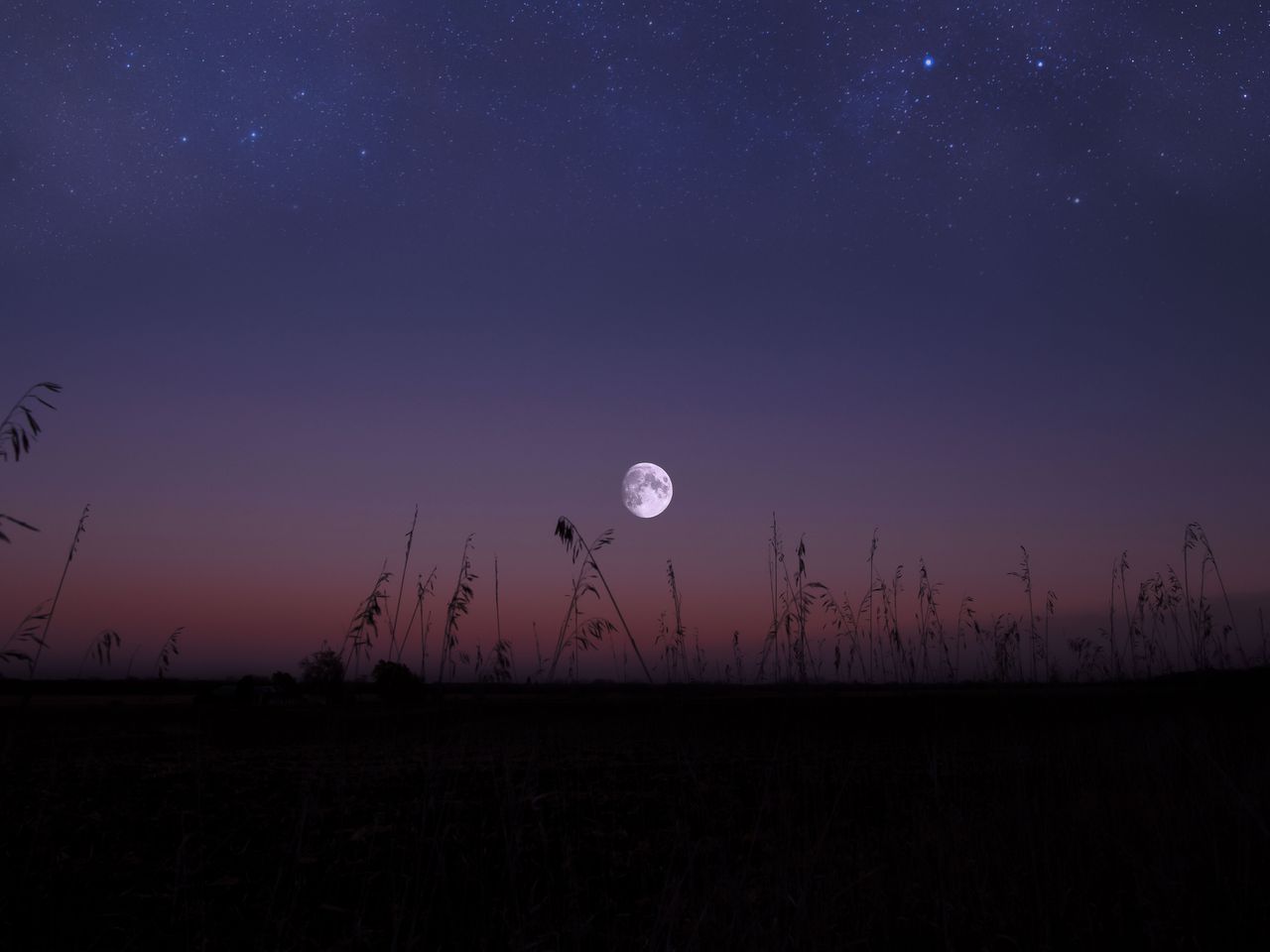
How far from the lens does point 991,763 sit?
10211 mm

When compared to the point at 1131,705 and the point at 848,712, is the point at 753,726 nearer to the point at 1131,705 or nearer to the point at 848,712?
the point at 848,712

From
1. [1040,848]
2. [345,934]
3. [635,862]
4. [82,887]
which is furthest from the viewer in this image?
[635,862]

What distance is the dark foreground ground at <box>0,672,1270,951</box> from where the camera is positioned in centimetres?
421

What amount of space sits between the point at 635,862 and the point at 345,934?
238 cm

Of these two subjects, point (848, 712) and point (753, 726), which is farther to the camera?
point (848, 712)

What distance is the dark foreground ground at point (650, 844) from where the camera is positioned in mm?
4211

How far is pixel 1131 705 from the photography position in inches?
613

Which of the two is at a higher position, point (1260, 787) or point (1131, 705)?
point (1131, 705)

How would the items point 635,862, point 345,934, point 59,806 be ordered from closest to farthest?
1. point 345,934
2. point 635,862
3. point 59,806

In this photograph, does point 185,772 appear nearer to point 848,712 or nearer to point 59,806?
point 59,806

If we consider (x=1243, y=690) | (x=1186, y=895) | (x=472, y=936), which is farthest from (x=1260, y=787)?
(x=1243, y=690)

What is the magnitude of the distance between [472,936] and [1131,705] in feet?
48.4

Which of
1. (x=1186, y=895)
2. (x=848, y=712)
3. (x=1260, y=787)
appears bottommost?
(x=1186, y=895)

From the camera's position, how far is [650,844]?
22.9 ft
